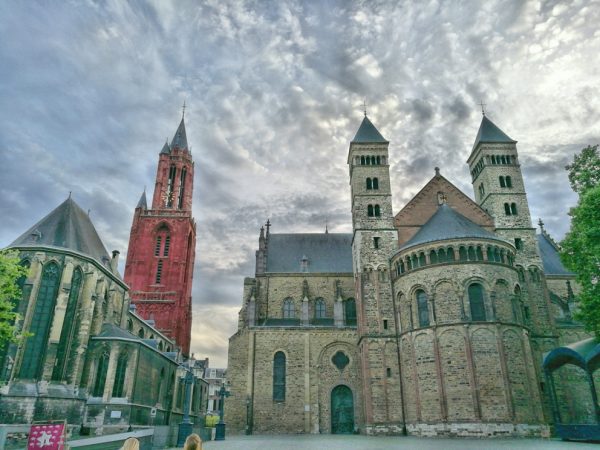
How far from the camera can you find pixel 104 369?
28406mm

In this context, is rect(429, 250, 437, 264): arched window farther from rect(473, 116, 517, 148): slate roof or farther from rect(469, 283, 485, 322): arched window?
rect(473, 116, 517, 148): slate roof

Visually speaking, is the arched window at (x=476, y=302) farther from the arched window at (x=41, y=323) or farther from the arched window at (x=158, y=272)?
the arched window at (x=158, y=272)

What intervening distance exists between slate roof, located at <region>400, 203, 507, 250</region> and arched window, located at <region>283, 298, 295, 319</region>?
562 inches

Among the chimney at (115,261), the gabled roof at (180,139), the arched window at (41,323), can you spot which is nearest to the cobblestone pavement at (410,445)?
the arched window at (41,323)

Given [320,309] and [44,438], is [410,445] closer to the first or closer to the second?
[44,438]

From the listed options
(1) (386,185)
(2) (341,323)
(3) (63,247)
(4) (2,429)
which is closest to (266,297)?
Result: (2) (341,323)

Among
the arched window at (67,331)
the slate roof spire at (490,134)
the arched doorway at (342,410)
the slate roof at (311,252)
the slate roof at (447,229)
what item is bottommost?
the arched doorway at (342,410)

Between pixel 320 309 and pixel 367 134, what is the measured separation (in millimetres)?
18177

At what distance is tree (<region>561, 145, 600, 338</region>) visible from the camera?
21.4m

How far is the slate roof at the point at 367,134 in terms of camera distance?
4134cm

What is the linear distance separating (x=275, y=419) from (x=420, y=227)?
20.6 meters

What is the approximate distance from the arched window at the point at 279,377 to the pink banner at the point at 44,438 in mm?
28764

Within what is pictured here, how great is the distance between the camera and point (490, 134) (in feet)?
131

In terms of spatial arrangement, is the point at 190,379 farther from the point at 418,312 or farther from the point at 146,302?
the point at 146,302
